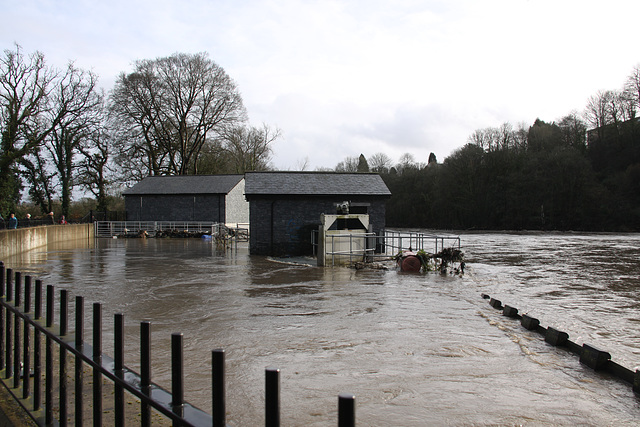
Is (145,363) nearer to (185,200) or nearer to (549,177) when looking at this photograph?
(185,200)

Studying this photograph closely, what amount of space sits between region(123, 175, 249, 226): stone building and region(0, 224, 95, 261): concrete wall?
5338 millimetres

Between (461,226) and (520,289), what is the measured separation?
59.2 meters

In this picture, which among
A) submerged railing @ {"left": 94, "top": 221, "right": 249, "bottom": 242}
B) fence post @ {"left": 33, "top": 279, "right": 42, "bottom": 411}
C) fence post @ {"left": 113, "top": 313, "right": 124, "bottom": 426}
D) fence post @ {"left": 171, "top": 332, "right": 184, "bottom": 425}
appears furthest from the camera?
submerged railing @ {"left": 94, "top": 221, "right": 249, "bottom": 242}

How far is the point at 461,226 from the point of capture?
238 ft

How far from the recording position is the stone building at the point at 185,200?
144ft

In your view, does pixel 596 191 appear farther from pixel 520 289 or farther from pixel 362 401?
pixel 362 401

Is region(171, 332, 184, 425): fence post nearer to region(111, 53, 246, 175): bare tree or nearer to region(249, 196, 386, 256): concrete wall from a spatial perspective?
region(249, 196, 386, 256): concrete wall

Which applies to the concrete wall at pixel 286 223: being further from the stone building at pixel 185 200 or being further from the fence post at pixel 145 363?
the fence post at pixel 145 363

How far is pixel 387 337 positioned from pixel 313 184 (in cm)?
1754

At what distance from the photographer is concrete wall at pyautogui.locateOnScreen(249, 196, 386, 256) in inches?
974

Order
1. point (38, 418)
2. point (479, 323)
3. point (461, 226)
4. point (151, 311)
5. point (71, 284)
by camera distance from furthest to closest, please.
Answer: point (461, 226) < point (71, 284) < point (151, 311) < point (479, 323) < point (38, 418)

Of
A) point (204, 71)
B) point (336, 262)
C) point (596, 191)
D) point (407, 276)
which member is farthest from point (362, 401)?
point (596, 191)

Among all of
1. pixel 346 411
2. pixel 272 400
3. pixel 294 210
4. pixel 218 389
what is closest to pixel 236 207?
pixel 294 210

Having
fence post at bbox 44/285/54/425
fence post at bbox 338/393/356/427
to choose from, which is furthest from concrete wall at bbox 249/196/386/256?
fence post at bbox 338/393/356/427
